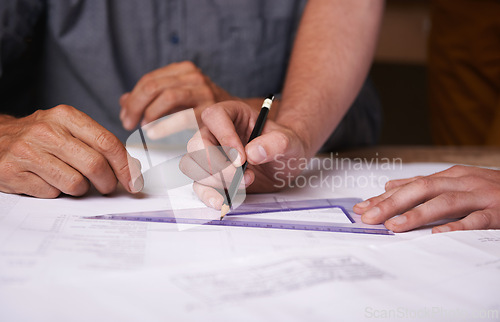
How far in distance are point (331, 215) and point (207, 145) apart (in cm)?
17

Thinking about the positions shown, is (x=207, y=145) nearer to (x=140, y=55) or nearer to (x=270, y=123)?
(x=270, y=123)

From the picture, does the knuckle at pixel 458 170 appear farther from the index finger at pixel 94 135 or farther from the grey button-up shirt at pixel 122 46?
the grey button-up shirt at pixel 122 46

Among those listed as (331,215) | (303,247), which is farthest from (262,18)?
(303,247)

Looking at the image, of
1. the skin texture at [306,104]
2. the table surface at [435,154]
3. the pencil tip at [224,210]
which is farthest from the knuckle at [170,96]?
the table surface at [435,154]

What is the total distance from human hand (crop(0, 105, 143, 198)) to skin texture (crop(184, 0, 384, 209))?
0.10 m

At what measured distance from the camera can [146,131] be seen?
25.6 inches

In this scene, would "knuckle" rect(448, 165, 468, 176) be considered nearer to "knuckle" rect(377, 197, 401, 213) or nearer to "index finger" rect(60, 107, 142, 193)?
"knuckle" rect(377, 197, 401, 213)

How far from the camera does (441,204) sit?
1.63 ft

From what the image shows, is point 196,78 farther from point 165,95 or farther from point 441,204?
point 441,204

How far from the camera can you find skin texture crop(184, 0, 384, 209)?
53 centimetres

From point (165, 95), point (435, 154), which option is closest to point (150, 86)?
point (165, 95)

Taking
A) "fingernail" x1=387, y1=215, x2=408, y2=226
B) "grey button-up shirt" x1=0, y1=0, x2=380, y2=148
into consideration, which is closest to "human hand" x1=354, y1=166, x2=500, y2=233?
"fingernail" x1=387, y1=215, x2=408, y2=226

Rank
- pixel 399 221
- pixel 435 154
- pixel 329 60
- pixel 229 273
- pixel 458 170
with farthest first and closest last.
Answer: pixel 435 154 < pixel 329 60 < pixel 458 170 < pixel 399 221 < pixel 229 273

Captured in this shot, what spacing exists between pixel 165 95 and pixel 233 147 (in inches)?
9.2
